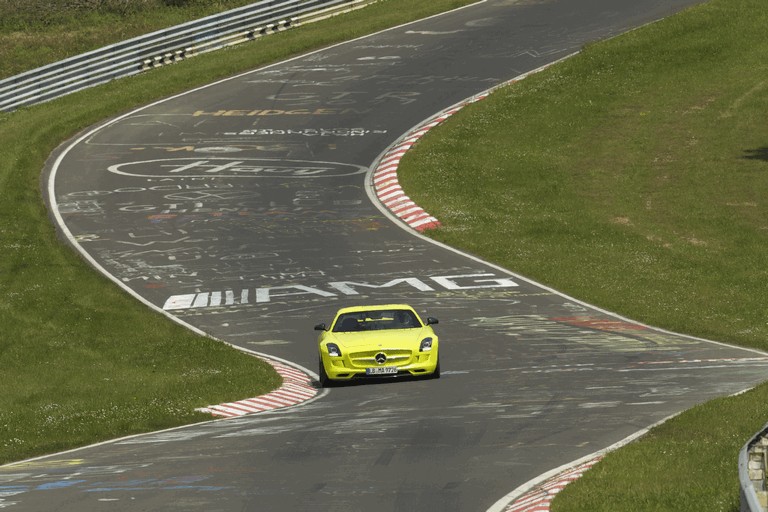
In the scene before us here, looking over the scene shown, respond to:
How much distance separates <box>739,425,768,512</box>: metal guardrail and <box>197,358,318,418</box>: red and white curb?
11.7 meters

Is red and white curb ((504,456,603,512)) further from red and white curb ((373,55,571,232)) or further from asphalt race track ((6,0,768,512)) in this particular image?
red and white curb ((373,55,571,232))

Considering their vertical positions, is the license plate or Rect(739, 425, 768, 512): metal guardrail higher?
Rect(739, 425, 768, 512): metal guardrail

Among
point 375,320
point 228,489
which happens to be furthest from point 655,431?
point 375,320

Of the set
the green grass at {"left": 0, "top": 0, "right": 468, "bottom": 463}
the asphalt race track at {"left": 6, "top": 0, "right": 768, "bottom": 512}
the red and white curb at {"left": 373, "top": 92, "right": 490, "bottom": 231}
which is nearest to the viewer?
the asphalt race track at {"left": 6, "top": 0, "right": 768, "bottom": 512}

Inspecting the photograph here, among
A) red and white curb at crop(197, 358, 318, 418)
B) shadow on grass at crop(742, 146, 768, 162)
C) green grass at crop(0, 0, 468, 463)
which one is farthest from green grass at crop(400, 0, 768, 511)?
green grass at crop(0, 0, 468, 463)

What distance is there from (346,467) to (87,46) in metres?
51.7

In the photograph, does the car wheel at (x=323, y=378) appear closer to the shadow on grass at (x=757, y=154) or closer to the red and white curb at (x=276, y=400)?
the red and white curb at (x=276, y=400)

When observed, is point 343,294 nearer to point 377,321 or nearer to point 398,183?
point 377,321

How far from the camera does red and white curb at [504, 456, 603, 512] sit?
14.1m

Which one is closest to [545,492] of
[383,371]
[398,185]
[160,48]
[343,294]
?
[383,371]

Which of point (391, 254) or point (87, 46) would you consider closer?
point (391, 254)

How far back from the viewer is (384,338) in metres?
24.1

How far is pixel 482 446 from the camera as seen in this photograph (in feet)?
56.9

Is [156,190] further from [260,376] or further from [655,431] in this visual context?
[655,431]
